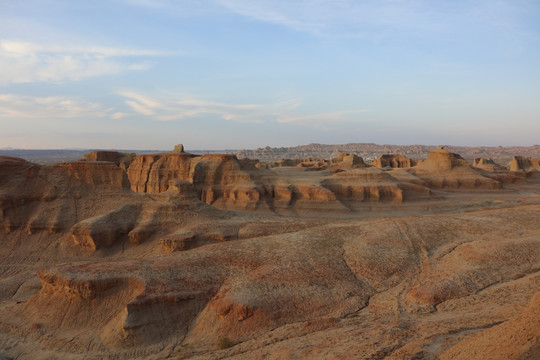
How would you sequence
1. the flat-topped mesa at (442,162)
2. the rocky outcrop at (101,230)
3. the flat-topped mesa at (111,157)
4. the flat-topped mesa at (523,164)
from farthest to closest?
1. the flat-topped mesa at (523,164)
2. the flat-topped mesa at (442,162)
3. the flat-topped mesa at (111,157)
4. the rocky outcrop at (101,230)

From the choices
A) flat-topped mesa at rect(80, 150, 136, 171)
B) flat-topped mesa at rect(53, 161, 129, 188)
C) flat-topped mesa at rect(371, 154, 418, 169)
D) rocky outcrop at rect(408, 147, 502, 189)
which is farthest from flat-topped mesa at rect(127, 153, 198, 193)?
flat-topped mesa at rect(371, 154, 418, 169)

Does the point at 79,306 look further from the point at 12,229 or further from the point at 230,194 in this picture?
the point at 230,194

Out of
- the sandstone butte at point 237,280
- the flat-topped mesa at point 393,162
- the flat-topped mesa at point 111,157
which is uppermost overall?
the flat-topped mesa at point 111,157

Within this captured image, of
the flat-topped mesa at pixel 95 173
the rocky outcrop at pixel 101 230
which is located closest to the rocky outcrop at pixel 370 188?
the flat-topped mesa at pixel 95 173

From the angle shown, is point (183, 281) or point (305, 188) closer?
point (183, 281)

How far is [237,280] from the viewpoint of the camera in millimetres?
17641

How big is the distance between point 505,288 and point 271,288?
374 inches

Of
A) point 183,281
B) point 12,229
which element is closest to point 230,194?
point 12,229

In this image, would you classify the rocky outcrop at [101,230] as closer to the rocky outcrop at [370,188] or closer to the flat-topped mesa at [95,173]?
the flat-topped mesa at [95,173]

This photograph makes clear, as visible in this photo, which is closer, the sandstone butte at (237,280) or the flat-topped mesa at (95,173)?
the sandstone butte at (237,280)

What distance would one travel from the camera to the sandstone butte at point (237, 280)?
40.6 feet

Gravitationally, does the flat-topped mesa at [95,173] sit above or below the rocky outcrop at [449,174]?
above

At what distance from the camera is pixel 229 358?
1330 centimetres

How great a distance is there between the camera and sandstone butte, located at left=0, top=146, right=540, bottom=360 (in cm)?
1238
